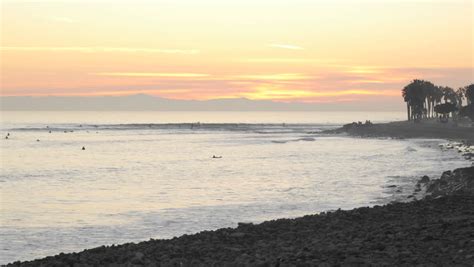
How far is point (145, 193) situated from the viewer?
40125 millimetres

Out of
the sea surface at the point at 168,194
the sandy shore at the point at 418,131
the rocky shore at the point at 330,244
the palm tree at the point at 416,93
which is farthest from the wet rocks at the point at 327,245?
the palm tree at the point at 416,93

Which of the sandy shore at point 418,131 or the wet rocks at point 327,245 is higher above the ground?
the sandy shore at point 418,131

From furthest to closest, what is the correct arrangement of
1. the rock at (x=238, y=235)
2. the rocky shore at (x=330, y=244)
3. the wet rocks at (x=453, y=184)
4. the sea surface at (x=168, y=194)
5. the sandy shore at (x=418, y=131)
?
the sandy shore at (x=418, y=131) → the wet rocks at (x=453, y=184) → the sea surface at (x=168, y=194) → the rock at (x=238, y=235) → the rocky shore at (x=330, y=244)

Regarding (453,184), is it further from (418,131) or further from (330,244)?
(418,131)

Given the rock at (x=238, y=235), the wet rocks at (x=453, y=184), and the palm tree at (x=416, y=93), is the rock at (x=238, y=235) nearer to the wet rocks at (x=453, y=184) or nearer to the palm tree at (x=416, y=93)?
the wet rocks at (x=453, y=184)

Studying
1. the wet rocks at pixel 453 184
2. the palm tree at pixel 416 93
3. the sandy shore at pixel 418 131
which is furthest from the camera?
the palm tree at pixel 416 93

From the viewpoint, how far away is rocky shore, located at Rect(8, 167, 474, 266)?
45.2ft

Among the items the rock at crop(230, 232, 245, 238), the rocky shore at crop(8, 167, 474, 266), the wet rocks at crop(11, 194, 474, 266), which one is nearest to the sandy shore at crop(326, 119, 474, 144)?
the rocky shore at crop(8, 167, 474, 266)

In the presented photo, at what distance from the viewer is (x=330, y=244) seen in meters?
15.8

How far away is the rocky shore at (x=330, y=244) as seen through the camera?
1379 centimetres

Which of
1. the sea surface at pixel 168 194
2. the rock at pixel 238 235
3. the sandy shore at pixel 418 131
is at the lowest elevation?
the sea surface at pixel 168 194

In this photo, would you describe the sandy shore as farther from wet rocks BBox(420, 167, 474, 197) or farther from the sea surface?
wet rocks BBox(420, 167, 474, 197)

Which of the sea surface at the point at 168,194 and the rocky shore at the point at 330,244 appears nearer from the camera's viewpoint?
the rocky shore at the point at 330,244


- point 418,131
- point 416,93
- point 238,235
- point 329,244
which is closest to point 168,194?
point 238,235
